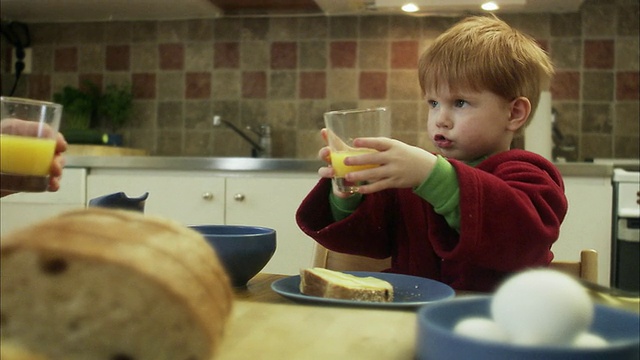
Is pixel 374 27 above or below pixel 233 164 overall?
above

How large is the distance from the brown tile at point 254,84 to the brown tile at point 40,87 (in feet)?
3.07

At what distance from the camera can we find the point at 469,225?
0.86 metres

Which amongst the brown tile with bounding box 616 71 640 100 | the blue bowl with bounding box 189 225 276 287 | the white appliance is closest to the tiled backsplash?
the brown tile with bounding box 616 71 640 100

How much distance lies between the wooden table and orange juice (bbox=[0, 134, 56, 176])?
1.33 feet

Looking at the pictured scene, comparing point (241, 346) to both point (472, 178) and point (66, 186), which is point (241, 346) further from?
point (66, 186)

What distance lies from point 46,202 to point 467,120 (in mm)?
1793

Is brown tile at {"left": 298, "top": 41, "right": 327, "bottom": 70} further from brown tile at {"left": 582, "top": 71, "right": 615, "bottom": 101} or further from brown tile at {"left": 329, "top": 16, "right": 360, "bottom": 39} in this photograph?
brown tile at {"left": 582, "top": 71, "right": 615, "bottom": 101}

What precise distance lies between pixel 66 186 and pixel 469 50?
174cm

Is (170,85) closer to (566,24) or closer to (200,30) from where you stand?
(200,30)

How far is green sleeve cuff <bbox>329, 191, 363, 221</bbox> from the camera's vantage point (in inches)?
40.2

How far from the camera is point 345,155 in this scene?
0.85m

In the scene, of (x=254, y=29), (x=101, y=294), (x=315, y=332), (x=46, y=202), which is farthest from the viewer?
(x=254, y=29)

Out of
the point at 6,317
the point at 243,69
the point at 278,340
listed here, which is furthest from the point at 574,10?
the point at 6,317

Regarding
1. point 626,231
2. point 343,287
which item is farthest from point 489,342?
point 626,231
